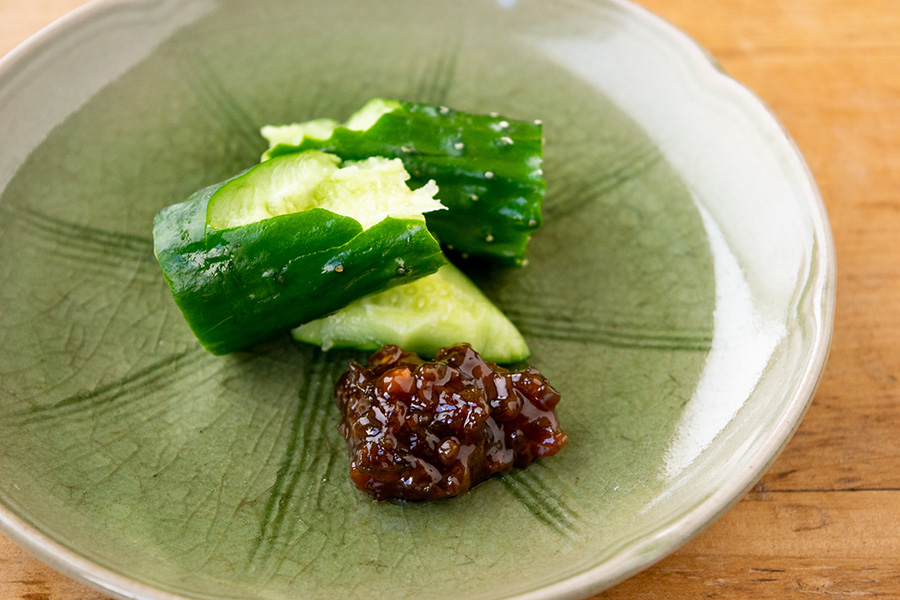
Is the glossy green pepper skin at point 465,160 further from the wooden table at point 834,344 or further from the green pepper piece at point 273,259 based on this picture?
the wooden table at point 834,344

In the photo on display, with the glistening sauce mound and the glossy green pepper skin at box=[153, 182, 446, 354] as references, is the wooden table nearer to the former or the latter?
the glistening sauce mound

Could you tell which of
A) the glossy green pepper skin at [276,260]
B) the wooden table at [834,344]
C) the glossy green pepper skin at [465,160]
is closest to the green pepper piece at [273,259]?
the glossy green pepper skin at [276,260]

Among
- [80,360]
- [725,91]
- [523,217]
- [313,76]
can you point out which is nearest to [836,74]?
[725,91]

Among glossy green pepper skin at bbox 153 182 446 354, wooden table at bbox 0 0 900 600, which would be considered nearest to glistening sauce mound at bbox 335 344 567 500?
glossy green pepper skin at bbox 153 182 446 354

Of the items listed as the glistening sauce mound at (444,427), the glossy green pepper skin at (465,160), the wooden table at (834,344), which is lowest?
the wooden table at (834,344)

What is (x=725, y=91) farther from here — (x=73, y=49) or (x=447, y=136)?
(x=73, y=49)
